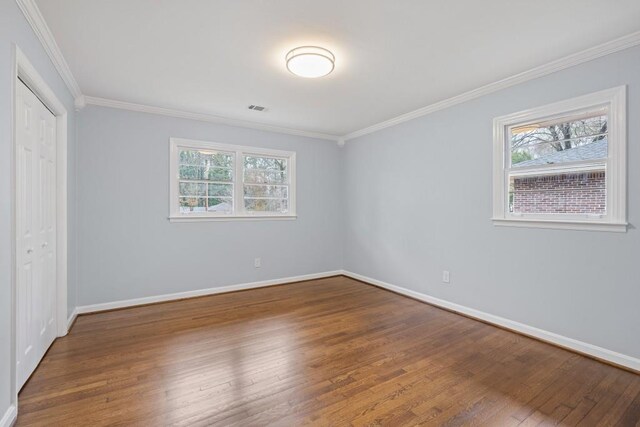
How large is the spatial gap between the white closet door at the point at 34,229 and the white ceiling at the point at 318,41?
28.0 inches

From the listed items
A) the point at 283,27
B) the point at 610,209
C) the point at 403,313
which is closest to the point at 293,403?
the point at 403,313

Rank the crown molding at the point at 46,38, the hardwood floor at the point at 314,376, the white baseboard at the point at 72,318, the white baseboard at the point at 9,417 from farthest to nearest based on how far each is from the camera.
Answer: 1. the white baseboard at the point at 72,318
2. the crown molding at the point at 46,38
3. the hardwood floor at the point at 314,376
4. the white baseboard at the point at 9,417

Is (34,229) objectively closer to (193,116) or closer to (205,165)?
(205,165)

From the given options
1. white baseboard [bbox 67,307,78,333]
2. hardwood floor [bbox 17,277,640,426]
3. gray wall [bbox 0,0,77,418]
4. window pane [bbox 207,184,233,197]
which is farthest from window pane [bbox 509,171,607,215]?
white baseboard [bbox 67,307,78,333]

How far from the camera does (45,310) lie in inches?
103

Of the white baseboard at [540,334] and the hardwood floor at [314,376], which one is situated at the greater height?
the white baseboard at [540,334]

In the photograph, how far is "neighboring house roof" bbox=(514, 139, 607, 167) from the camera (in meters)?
2.58

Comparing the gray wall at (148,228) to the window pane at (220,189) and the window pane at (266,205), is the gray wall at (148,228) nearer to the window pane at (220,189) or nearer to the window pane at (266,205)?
the window pane at (266,205)

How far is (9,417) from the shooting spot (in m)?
1.70

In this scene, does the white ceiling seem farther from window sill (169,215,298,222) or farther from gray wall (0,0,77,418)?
window sill (169,215,298,222)

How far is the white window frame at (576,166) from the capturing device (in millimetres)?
2412

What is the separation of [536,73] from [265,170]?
3.62m

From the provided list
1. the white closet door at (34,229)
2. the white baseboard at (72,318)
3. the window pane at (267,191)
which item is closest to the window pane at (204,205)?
the window pane at (267,191)

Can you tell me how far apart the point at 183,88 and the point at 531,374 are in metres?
4.16
